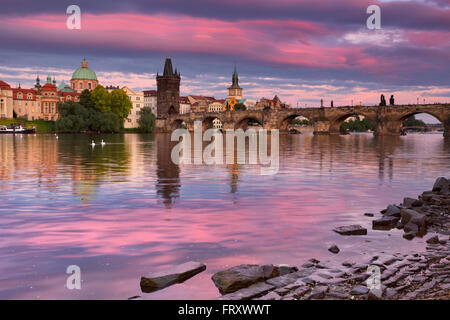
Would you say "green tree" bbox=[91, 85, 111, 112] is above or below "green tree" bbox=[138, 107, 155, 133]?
above

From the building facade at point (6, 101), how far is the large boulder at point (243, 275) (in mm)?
140261

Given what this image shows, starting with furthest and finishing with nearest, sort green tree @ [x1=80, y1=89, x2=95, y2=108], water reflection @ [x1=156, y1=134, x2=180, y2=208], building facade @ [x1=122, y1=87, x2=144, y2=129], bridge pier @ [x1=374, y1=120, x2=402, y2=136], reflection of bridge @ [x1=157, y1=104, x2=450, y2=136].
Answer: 1. building facade @ [x1=122, y1=87, x2=144, y2=129]
2. green tree @ [x1=80, y1=89, x2=95, y2=108]
3. bridge pier @ [x1=374, y1=120, x2=402, y2=136]
4. reflection of bridge @ [x1=157, y1=104, x2=450, y2=136]
5. water reflection @ [x1=156, y1=134, x2=180, y2=208]

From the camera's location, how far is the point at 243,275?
5543 millimetres

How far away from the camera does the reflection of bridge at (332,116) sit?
268 ft

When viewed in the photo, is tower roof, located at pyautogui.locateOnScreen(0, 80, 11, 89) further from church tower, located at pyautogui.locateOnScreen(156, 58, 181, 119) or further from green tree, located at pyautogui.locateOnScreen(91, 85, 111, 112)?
church tower, located at pyautogui.locateOnScreen(156, 58, 181, 119)

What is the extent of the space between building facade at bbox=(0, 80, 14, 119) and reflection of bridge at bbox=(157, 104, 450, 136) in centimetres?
5413

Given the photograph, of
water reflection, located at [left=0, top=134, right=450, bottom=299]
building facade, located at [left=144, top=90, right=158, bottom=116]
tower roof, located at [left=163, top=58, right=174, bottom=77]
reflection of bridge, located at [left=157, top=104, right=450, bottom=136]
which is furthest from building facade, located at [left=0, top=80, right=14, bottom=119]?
water reflection, located at [left=0, top=134, right=450, bottom=299]

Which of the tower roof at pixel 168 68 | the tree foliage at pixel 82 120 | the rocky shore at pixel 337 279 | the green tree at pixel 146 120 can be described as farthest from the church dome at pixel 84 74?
the rocky shore at pixel 337 279

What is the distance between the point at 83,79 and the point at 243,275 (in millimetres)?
178142

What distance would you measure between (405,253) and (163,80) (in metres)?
170

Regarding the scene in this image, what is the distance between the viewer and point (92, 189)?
1345 cm

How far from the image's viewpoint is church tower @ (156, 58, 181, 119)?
17050cm

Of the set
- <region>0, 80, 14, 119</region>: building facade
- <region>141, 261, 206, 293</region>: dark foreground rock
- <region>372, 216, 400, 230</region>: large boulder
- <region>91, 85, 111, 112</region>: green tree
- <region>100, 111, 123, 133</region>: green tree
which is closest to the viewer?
<region>141, 261, 206, 293</region>: dark foreground rock

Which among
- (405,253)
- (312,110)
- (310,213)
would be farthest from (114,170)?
(312,110)
